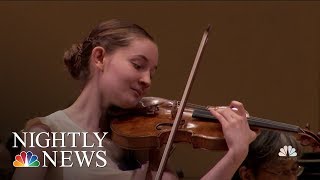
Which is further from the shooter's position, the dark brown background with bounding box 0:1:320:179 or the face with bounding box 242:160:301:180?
the dark brown background with bounding box 0:1:320:179

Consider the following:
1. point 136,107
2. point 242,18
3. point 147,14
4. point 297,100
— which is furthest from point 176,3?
point 136,107

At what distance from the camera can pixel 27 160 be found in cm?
103

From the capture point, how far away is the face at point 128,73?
1123mm

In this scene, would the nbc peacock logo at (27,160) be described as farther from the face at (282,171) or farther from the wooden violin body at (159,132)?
the face at (282,171)

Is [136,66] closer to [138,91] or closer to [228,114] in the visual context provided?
[138,91]

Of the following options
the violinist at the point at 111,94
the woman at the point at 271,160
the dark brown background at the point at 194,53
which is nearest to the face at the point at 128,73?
the violinist at the point at 111,94

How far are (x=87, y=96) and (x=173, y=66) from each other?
3.18 feet

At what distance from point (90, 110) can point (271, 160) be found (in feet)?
1.77

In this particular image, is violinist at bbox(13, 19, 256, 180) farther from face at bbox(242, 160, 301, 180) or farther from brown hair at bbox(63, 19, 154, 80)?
face at bbox(242, 160, 301, 180)

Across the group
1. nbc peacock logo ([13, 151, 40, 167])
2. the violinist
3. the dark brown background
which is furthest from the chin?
the dark brown background

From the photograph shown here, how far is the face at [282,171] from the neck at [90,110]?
1.67 ft

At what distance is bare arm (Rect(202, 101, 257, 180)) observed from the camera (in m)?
1.02

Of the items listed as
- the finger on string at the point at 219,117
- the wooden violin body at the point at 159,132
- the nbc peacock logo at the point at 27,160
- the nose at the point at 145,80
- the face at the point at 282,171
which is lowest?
the face at the point at 282,171

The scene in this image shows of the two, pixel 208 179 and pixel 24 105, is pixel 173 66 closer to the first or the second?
pixel 24 105
